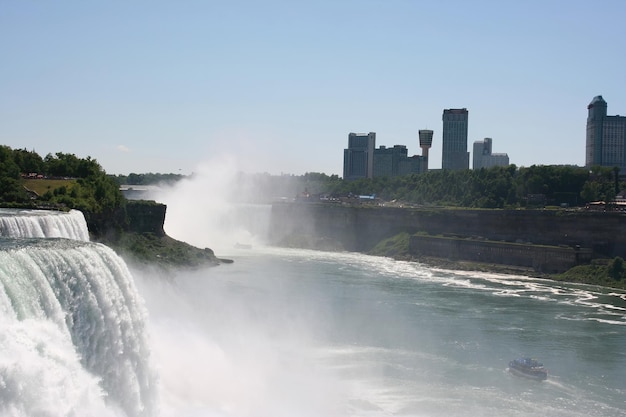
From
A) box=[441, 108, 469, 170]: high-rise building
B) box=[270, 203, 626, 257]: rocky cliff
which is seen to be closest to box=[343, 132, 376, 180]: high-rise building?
box=[441, 108, 469, 170]: high-rise building

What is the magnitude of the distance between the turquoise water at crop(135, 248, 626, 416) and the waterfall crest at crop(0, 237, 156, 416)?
220 cm

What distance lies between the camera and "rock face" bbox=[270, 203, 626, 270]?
161 ft

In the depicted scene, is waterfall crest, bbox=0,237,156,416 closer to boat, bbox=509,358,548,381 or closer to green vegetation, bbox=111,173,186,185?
boat, bbox=509,358,548,381

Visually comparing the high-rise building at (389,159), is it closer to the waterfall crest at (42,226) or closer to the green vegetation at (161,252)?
the green vegetation at (161,252)

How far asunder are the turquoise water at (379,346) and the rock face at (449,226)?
821 centimetres

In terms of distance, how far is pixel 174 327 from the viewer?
→ 23328 millimetres

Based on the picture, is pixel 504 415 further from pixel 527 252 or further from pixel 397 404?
pixel 527 252

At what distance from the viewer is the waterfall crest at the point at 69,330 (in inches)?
454

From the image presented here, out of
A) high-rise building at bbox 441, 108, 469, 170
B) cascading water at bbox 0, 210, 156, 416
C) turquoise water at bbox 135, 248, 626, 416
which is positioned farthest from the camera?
high-rise building at bbox 441, 108, 469, 170

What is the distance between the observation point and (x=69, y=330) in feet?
45.1

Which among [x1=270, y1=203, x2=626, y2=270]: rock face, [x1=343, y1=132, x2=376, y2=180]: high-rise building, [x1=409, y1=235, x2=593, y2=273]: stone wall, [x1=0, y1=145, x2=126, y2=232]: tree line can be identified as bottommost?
[x1=409, y1=235, x2=593, y2=273]: stone wall

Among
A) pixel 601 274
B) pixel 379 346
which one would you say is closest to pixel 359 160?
pixel 601 274

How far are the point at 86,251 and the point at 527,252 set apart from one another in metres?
38.8

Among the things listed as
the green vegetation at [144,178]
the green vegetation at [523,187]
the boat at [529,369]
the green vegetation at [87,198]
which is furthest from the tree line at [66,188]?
the green vegetation at [144,178]
